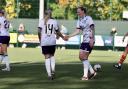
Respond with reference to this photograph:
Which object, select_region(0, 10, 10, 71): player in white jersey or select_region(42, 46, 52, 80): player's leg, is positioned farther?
select_region(0, 10, 10, 71): player in white jersey

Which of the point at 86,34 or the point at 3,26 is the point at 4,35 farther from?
the point at 86,34

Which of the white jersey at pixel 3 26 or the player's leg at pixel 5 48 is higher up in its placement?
the white jersey at pixel 3 26

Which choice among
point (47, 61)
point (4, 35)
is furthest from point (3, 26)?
point (47, 61)

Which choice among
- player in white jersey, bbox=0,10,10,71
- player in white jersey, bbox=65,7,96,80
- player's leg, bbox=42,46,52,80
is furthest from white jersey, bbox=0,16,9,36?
player in white jersey, bbox=65,7,96,80

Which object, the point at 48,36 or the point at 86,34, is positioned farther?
the point at 48,36

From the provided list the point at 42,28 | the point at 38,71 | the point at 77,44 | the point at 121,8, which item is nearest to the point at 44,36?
the point at 42,28

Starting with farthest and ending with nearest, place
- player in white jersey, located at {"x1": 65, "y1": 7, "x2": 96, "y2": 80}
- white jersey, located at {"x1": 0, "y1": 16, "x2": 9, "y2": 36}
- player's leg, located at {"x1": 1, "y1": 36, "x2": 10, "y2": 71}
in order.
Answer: player's leg, located at {"x1": 1, "y1": 36, "x2": 10, "y2": 71} < white jersey, located at {"x1": 0, "y1": 16, "x2": 9, "y2": 36} < player in white jersey, located at {"x1": 65, "y1": 7, "x2": 96, "y2": 80}

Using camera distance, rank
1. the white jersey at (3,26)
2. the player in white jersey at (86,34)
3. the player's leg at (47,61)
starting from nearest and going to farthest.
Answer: the player in white jersey at (86,34), the player's leg at (47,61), the white jersey at (3,26)

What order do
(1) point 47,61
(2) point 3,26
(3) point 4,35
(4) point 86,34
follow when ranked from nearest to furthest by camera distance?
(4) point 86,34 < (1) point 47,61 < (2) point 3,26 < (3) point 4,35

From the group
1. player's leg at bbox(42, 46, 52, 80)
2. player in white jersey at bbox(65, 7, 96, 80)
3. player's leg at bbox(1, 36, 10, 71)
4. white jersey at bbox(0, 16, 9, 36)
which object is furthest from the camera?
player's leg at bbox(1, 36, 10, 71)

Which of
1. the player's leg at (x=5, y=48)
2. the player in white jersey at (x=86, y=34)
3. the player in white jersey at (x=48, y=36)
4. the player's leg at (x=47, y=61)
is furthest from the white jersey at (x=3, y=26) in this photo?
the player in white jersey at (x=86, y=34)

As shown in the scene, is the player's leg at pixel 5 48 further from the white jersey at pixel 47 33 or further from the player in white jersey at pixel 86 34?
the player in white jersey at pixel 86 34

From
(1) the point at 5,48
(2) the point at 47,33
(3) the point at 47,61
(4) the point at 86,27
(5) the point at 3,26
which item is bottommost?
(1) the point at 5,48

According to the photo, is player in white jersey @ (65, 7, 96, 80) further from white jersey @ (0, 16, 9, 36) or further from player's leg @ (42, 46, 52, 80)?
white jersey @ (0, 16, 9, 36)
